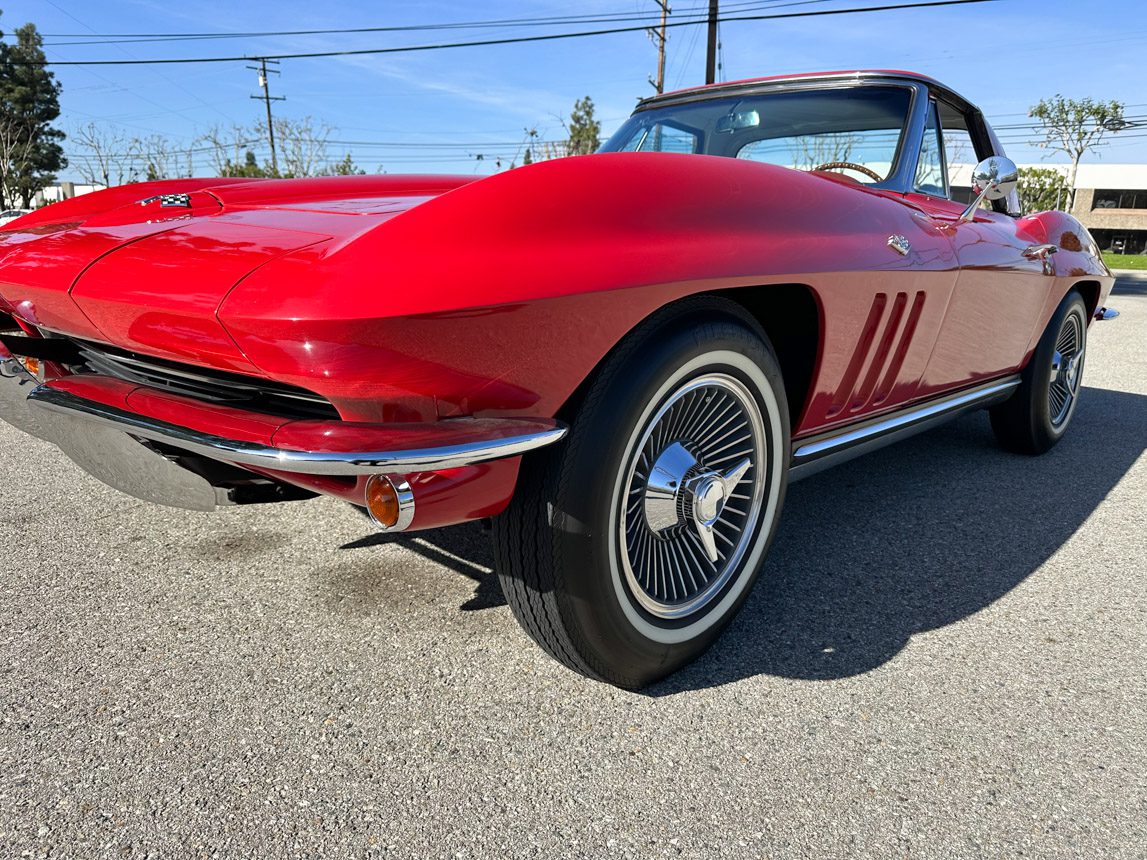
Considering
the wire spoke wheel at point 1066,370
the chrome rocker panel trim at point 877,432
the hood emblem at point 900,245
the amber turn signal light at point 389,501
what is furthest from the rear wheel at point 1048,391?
the amber turn signal light at point 389,501

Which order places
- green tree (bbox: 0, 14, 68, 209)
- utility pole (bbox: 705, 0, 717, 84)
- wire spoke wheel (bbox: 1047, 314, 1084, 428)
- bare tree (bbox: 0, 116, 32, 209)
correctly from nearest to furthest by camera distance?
wire spoke wheel (bbox: 1047, 314, 1084, 428), utility pole (bbox: 705, 0, 717, 84), bare tree (bbox: 0, 116, 32, 209), green tree (bbox: 0, 14, 68, 209)

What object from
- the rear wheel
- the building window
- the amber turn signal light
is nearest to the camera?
the amber turn signal light

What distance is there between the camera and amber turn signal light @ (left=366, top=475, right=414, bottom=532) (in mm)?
1412

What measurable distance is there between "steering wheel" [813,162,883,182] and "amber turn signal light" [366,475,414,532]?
6.84ft

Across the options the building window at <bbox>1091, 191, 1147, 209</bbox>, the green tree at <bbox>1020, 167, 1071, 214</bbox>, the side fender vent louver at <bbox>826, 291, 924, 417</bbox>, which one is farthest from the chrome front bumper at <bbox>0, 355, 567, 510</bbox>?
the building window at <bbox>1091, 191, 1147, 209</bbox>

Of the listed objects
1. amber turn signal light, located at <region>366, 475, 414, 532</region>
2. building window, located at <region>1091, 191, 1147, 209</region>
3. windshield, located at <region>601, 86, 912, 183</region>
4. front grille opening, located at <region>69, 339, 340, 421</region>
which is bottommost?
building window, located at <region>1091, 191, 1147, 209</region>

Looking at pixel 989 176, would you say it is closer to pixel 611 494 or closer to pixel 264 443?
pixel 611 494

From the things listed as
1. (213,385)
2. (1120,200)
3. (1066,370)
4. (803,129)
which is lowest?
(1120,200)

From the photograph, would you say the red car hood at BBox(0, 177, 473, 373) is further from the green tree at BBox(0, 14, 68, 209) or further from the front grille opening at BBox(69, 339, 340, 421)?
the green tree at BBox(0, 14, 68, 209)

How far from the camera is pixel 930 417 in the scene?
282cm

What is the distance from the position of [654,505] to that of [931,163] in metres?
2.00

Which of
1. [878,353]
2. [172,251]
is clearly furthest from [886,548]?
[172,251]

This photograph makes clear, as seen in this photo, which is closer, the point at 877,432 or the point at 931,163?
the point at 877,432

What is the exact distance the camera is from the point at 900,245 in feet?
7.50
